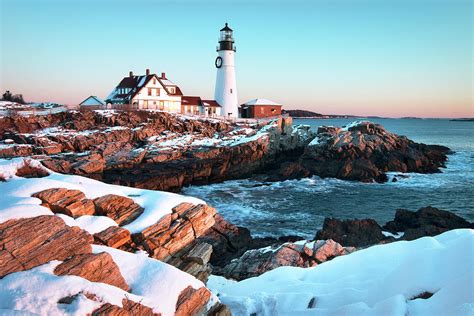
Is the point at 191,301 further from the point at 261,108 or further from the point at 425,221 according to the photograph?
the point at 261,108

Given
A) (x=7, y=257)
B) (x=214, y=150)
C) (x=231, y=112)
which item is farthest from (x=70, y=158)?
(x=231, y=112)

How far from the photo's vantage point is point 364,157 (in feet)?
136

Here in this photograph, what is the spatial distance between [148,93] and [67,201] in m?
44.3

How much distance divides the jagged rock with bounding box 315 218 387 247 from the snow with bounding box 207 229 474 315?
5918 mm

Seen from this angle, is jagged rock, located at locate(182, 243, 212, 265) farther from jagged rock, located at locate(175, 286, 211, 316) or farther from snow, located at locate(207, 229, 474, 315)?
jagged rock, located at locate(175, 286, 211, 316)

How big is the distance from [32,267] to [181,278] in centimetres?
283

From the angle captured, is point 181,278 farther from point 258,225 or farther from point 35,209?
point 258,225

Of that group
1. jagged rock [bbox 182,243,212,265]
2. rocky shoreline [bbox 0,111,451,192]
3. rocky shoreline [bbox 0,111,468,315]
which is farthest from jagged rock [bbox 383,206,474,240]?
rocky shoreline [bbox 0,111,451,192]

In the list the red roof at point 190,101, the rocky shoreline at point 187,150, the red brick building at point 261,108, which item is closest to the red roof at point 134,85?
the red roof at point 190,101

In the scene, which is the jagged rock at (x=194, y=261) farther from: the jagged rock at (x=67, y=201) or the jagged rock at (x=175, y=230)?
the jagged rock at (x=67, y=201)

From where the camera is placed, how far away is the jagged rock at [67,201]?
1002 centimetres

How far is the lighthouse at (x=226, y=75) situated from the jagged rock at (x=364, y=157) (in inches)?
708

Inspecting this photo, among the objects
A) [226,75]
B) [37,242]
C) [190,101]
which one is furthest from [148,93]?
[37,242]

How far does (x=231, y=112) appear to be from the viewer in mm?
59312
